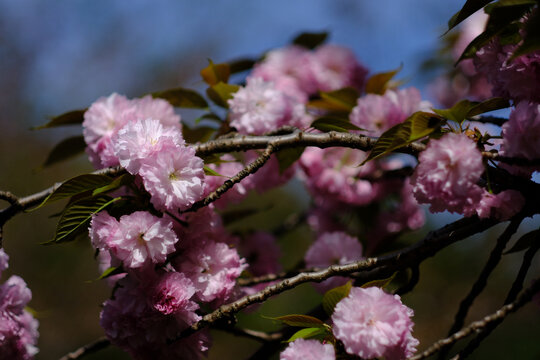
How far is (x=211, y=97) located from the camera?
102 cm

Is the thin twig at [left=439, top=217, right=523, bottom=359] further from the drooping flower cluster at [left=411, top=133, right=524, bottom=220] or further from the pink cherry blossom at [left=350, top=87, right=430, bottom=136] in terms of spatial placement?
the pink cherry blossom at [left=350, top=87, right=430, bottom=136]

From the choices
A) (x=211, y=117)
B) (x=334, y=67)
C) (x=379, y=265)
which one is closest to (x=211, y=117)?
(x=211, y=117)

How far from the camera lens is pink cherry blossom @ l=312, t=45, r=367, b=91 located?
1.43m

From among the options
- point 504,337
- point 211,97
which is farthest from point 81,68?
point 211,97

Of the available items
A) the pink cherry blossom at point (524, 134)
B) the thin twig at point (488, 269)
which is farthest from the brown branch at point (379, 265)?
the pink cherry blossom at point (524, 134)

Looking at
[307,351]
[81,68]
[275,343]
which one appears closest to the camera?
[307,351]

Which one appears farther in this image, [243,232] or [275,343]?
[243,232]

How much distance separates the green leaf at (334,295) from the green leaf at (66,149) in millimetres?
630

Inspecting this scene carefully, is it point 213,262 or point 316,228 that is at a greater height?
point 213,262

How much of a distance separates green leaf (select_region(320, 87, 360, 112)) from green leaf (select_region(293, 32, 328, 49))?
17.9 inches

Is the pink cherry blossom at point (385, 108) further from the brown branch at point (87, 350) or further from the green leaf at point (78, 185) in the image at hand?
the brown branch at point (87, 350)

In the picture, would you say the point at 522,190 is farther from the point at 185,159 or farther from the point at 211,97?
the point at 211,97

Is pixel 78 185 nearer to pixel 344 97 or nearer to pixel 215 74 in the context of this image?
pixel 215 74

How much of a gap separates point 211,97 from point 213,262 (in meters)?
0.37
